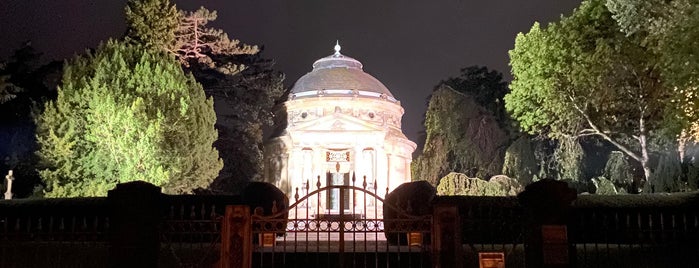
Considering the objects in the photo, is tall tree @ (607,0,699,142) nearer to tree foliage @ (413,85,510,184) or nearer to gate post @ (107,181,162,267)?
tree foliage @ (413,85,510,184)

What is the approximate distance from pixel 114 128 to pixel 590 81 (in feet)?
63.3

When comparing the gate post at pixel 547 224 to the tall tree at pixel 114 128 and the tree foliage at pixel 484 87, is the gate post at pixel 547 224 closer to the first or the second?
the tall tree at pixel 114 128

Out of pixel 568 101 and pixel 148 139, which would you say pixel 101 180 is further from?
pixel 568 101

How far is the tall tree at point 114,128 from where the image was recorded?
2812 cm

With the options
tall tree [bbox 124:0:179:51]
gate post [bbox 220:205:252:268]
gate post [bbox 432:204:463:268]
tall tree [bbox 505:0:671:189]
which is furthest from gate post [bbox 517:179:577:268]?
tall tree [bbox 124:0:179:51]

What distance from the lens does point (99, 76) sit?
29250mm

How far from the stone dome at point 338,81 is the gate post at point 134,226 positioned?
104ft

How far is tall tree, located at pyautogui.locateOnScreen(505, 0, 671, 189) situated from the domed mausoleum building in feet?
35.8

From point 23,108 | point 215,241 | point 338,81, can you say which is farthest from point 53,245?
point 338,81

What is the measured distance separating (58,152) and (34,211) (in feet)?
29.0

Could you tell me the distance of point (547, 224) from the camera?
1119cm

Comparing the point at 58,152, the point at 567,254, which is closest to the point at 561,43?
the point at 567,254

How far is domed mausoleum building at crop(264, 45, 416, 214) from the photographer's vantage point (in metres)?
40.4

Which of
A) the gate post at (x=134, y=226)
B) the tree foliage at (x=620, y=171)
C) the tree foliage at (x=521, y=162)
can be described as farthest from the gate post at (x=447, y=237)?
the tree foliage at (x=521, y=162)
